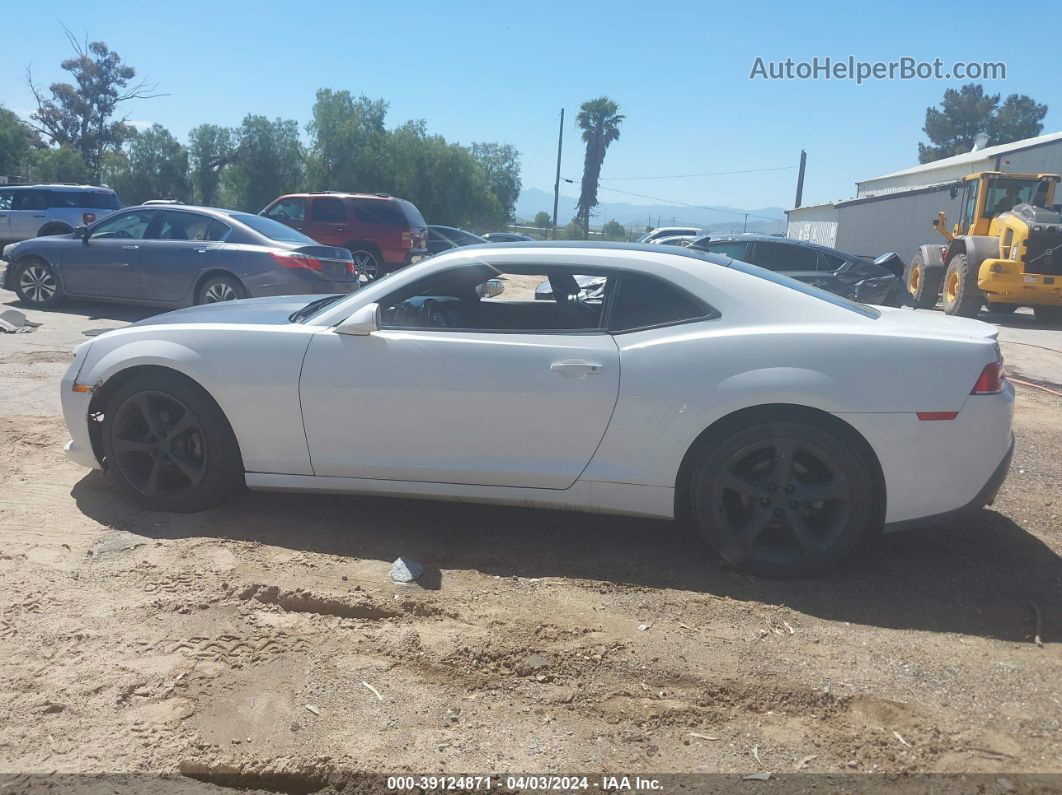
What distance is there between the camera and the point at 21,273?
37.3 ft

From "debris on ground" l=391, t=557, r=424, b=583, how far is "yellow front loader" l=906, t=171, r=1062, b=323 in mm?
14855

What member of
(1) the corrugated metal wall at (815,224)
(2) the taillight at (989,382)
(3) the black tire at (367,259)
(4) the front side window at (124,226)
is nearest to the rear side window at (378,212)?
(3) the black tire at (367,259)

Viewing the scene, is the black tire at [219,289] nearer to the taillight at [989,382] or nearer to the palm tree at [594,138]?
the taillight at [989,382]

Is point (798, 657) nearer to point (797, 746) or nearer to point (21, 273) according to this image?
point (797, 746)

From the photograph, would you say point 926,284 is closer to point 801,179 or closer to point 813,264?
point 813,264

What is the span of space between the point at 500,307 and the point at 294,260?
20.8ft

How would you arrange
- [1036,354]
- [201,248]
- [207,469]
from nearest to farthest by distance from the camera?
[207,469] → [201,248] → [1036,354]

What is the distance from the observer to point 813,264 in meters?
12.1

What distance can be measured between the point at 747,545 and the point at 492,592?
1138 millimetres

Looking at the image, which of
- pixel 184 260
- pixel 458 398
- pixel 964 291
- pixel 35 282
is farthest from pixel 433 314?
pixel 964 291

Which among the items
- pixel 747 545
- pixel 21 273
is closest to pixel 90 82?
pixel 21 273

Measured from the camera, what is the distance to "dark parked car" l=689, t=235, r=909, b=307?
38.8 feet

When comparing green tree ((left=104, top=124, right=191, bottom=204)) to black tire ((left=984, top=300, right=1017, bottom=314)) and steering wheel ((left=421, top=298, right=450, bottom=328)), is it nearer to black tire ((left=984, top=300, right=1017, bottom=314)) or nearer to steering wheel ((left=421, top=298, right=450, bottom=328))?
black tire ((left=984, top=300, right=1017, bottom=314))

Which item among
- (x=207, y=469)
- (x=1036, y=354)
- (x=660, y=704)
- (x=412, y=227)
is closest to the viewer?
(x=660, y=704)
